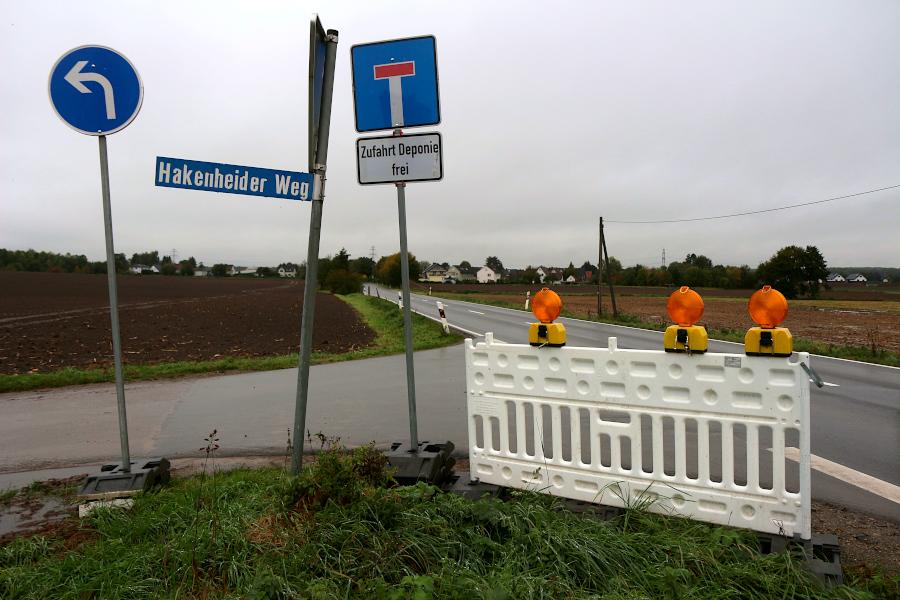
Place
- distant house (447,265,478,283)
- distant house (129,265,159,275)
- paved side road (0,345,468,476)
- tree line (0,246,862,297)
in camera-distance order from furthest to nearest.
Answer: distant house (447,265,478,283) < distant house (129,265,159,275) < tree line (0,246,862,297) < paved side road (0,345,468,476)

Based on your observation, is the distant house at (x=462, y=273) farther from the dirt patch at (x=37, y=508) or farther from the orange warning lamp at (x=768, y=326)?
the orange warning lamp at (x=768, y=326)

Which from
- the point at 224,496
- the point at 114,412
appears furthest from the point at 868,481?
the point at 114,412

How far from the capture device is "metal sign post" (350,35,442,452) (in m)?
3.94

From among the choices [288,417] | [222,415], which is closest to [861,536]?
[288,417]

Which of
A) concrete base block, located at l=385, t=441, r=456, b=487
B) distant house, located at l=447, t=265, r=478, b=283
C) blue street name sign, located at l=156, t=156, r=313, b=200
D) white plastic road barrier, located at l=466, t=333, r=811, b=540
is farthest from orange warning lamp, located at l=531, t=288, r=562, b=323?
distant house, located at l=447, t=265, r=478, b=283

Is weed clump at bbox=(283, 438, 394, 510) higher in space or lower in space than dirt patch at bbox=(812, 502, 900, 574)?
higher

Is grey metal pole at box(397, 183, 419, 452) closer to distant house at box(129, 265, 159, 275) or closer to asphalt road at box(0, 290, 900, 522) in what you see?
asphalt road at box(0, 290, 900, 522)

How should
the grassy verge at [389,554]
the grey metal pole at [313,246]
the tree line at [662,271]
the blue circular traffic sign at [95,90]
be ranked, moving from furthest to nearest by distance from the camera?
the tree line at [662,271], the blue circular traffic sign at [95,90], the grey metal pole at [313,246], the grassy verge at [389,554]

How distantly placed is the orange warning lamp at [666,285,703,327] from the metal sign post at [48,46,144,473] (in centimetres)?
365

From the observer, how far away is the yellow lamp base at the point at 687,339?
314cm

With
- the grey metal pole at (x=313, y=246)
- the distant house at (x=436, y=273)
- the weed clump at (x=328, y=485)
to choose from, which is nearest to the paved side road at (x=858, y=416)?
Result: the weed clump at (x=328, y=485)

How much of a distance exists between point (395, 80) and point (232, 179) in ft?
4.39

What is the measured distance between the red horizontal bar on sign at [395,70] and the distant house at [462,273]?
13183cm

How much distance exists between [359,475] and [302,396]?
2.29ft
